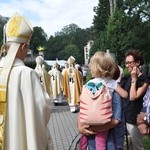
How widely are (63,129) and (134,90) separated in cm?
563

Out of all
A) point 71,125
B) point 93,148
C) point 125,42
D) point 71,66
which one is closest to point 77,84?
point 71,66

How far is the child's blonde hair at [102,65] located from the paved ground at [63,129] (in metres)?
2.89

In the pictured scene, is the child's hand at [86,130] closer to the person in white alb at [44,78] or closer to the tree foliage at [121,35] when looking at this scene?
the person in white alb at [44,78]

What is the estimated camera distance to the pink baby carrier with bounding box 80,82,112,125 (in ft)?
12.6

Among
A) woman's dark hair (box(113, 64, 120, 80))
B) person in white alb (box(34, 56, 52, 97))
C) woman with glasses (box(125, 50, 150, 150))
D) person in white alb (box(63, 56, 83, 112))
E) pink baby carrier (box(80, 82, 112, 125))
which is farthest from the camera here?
person in white alb (box(34, 56, 52, 97))

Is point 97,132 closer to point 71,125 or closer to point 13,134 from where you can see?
point 13,134

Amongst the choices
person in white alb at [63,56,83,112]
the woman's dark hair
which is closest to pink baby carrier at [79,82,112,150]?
the woman's dark hair

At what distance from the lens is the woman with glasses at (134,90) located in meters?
4.86

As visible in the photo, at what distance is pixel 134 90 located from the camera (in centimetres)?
484

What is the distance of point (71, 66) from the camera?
15281mm

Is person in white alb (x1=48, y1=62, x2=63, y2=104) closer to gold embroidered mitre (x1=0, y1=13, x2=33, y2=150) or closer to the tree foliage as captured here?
gold embroidered mitre (x1=0, y1=13, x2=33, y2=150)

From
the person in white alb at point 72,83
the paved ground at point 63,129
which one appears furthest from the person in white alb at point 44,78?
the paved ground at point 63,129

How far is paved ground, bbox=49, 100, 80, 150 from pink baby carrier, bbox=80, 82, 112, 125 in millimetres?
2797

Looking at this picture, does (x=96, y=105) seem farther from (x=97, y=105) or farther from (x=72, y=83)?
(x=72, y=83)
